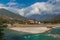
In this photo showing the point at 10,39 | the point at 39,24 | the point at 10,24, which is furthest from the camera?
the point at 39,24

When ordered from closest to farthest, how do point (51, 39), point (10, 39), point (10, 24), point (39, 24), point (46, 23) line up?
point (10, 39)
point (51, 39)
point (10, 24)
point (39, 24)
point (46, 23)

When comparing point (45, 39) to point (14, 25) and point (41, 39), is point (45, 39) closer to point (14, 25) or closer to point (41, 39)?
point (41, 39)

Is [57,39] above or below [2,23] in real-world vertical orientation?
below

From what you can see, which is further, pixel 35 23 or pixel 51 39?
pixel 35 23

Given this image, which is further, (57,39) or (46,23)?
(46,23)

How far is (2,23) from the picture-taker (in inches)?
690

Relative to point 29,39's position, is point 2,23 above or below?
above

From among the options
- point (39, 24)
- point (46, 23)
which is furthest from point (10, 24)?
point (46, 23)

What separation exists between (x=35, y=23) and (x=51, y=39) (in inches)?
448

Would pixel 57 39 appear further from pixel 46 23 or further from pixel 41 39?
pixel 46 23

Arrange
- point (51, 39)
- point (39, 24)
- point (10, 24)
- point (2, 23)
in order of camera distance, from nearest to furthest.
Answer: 1. point (51, 39)
2. point (2, 23)
3. point (10, 24)
4. point (39, 24)

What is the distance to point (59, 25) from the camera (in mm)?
23812

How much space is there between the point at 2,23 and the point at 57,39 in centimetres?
752

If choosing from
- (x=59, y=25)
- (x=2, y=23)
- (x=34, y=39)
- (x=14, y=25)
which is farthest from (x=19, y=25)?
(x=34, y=39)
